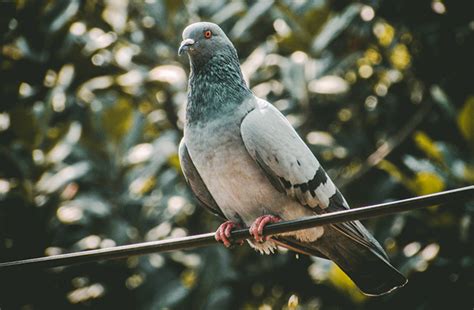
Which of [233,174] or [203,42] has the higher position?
[203,42]

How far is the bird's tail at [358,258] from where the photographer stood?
429cm

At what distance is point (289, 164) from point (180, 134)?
7.72 ft

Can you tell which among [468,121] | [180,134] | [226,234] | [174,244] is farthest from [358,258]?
[180,134]

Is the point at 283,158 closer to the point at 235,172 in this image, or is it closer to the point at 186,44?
the point at 235,172

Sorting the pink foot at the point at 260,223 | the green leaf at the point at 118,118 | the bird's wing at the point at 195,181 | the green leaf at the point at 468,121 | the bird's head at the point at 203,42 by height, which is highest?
the bird's head at the point at 203,42

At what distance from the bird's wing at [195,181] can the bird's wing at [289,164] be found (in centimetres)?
52

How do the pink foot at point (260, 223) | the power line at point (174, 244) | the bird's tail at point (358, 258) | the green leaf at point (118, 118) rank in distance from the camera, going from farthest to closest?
the green leaf at point (118, 118) < the bird's tail at point (358, 258) < the pink foot at point (260, 223) < the power line at point (174, 244)

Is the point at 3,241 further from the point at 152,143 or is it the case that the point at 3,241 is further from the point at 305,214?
the point at 305,214

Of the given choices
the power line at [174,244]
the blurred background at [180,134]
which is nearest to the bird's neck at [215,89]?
the power line at [174,244]

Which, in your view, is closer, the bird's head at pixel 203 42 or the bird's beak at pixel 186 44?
the bird's beak at pixel 186 44

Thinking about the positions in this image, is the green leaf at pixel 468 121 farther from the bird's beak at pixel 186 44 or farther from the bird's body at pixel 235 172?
the bird's beak at pixel 186 44

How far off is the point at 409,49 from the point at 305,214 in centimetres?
305

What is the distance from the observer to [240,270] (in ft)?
21.1

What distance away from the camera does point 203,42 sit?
470 cm
